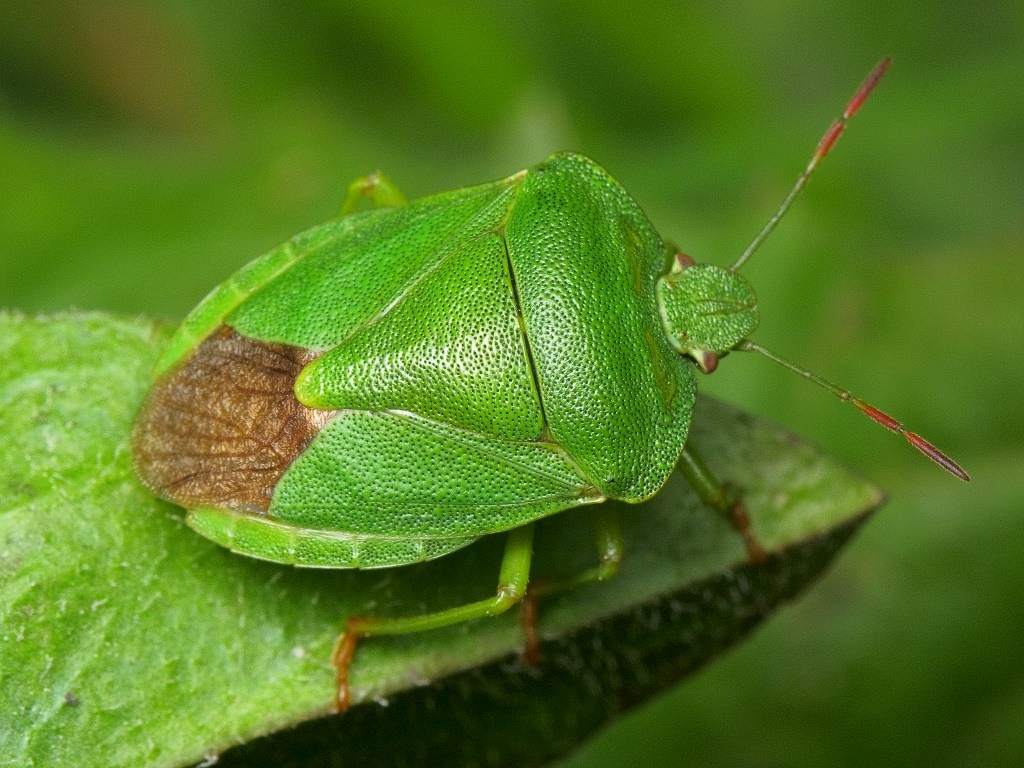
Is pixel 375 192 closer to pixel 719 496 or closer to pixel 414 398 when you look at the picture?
pixel 414 398

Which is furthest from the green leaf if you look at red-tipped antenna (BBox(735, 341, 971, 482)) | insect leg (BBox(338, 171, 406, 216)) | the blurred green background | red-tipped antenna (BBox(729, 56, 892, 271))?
the blurred green background

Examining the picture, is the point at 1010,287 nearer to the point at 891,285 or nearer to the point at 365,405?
the point at 891,285

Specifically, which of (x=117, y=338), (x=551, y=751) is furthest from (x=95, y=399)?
(x=551, y=751)

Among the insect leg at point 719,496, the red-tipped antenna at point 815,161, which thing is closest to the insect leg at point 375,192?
the red-tipped antenna at point 815,161

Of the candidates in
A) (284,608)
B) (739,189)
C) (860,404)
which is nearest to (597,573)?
(284,608)

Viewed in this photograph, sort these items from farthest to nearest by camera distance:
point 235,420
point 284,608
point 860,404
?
point 860,404 < point 235,420 < point 284,608

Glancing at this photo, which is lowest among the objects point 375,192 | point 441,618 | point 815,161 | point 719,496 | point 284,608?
point 284,608

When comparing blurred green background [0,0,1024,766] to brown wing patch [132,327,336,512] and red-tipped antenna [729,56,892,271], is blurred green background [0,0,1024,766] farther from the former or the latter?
brown wing patch [132,327,336,512]

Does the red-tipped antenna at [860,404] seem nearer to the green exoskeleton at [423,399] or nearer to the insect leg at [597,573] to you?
the green exoskeleton at [423,399]
